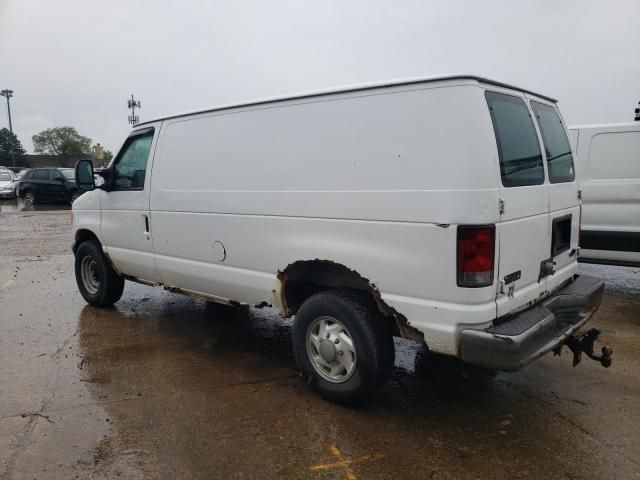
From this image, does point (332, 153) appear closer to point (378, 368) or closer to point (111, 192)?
point (378, 368)

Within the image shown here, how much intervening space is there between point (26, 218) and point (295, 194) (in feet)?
53.6

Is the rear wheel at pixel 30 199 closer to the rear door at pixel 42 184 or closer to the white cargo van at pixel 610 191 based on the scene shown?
the rear door at pixel 42 184

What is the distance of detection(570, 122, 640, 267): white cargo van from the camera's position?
628 centimetres

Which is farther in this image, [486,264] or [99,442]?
[99,442]

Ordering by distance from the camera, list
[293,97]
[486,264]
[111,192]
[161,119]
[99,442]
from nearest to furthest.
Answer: [486,264] → [99,442] → [293,97] → [161,119] → [111,192]

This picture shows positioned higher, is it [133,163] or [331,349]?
[133,163]

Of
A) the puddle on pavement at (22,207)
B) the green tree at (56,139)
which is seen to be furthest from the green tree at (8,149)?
the puddle on pavement at (22,207)

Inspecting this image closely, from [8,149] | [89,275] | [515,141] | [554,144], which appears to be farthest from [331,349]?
[8,149]

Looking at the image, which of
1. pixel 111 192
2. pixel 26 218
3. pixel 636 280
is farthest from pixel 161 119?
pixel 26 218

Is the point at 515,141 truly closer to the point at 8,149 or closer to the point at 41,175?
the point at 41,175

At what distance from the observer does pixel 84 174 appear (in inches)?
212

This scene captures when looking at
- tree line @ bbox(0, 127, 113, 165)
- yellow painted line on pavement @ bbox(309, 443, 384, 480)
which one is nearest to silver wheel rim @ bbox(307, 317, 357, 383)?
yellow painted line on pavement @ bbox(309, 443, 384, 480)

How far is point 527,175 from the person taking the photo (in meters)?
3.31

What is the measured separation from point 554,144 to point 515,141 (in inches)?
30.9
